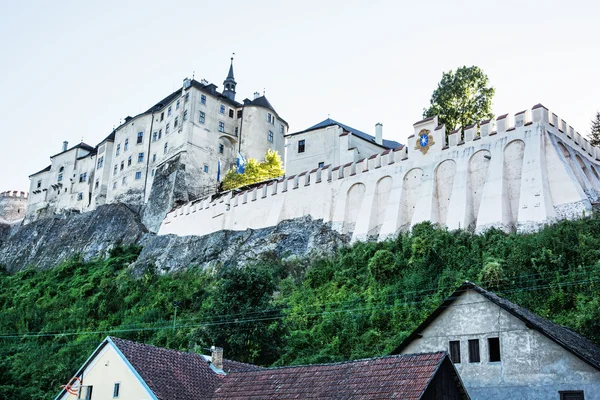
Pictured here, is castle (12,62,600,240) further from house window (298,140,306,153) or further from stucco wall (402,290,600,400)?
stucco wall (402,290,600,400)

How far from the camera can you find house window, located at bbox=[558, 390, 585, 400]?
79.4 ft

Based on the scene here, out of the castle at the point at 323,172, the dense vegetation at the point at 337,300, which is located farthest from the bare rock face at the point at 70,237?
the dense vegetation at the point at 337,300

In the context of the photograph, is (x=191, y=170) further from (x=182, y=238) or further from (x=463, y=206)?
(x=463, y=206)

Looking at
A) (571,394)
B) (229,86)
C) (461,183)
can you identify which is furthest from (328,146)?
(571,394)

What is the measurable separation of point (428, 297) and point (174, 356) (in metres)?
14.4

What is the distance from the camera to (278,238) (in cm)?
5322

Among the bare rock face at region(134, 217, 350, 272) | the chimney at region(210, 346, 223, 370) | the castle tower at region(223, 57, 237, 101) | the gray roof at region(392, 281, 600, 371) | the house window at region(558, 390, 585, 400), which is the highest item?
the castle tower at region(223, 57, 237, 101)

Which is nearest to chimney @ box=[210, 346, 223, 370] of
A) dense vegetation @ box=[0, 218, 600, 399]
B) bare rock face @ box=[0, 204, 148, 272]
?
dense vegetation @ box=[0, 218, 600, 399]

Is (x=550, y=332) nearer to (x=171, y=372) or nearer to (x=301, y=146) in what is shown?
(x=171, y=372)

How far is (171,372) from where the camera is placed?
27906mm

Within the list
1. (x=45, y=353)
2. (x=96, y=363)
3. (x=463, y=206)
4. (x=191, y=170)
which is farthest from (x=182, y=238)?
(x=96, y=363)

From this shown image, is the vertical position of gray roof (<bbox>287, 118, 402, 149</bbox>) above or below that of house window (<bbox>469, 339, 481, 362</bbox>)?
above

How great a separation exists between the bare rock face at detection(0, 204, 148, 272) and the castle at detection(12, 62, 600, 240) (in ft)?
6.33

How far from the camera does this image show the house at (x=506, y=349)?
24516 mm
